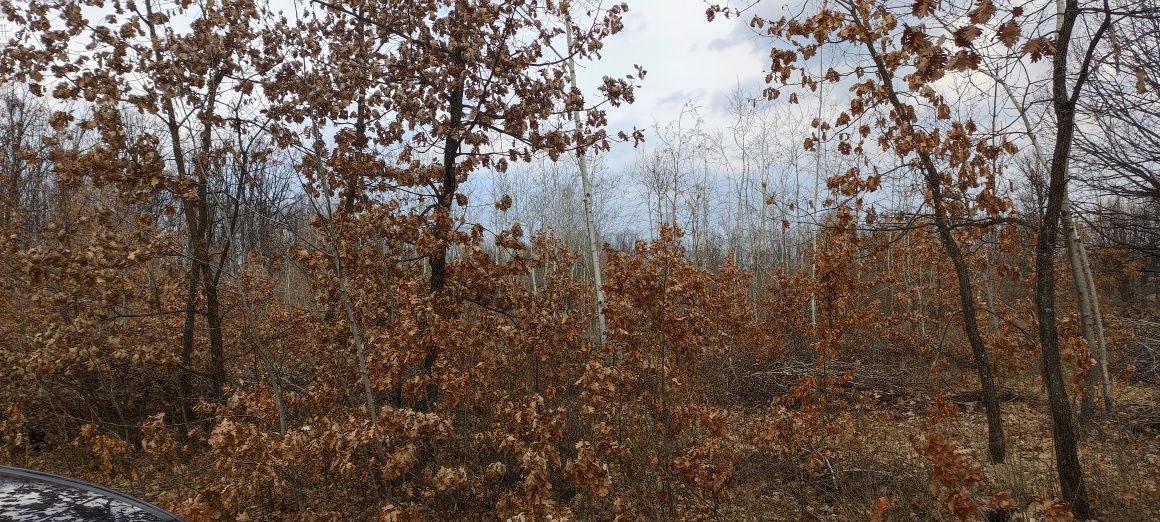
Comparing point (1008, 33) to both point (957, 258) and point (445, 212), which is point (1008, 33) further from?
point (445, 212)

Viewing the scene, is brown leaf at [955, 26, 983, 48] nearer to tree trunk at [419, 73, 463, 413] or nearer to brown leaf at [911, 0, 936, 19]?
brown leaf at [911, 0, 936, 19]

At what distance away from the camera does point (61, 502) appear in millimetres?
1659

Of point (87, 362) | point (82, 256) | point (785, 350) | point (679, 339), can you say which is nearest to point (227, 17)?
point (82, 256)

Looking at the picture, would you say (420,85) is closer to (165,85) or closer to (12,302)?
(165,85)

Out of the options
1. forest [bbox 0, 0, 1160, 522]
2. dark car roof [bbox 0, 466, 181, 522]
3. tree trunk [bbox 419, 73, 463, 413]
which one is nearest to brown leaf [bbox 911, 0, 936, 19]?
forest [bbox 0, 0, 1160, 522]

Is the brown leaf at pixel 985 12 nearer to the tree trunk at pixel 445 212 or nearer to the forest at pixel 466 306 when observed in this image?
the forest at pixel 466 306

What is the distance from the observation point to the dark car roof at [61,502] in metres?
1.57

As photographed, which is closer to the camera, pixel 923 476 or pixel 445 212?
pixel 445 212

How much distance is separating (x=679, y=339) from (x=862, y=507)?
86.0 inches

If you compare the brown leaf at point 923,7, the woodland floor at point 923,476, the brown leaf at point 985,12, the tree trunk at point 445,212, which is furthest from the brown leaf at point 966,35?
the tree trunk at point 445,212

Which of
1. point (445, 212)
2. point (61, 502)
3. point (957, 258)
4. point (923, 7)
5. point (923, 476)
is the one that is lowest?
point (923, 476)

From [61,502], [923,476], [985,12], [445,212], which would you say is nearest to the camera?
[61,502]

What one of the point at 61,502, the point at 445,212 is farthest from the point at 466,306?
the point at 61,502

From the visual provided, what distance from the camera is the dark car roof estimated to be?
5.16ft
